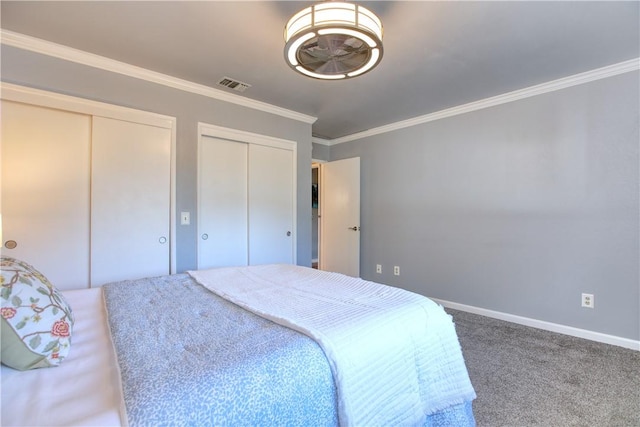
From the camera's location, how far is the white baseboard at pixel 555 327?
2.43 meters

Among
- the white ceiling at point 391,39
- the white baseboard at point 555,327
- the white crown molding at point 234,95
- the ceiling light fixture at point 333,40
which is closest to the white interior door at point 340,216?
the white crown molding at point 234,95

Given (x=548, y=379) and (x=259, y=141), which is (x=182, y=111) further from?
(x=548, y=379)

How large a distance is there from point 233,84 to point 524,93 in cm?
285

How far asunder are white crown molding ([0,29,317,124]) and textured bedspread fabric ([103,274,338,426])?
7.15ft

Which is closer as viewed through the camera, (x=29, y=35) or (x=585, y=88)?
(x=29, y=35)

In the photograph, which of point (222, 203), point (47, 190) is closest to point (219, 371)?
point (47, 190)

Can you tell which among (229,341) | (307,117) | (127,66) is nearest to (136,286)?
(229,341)

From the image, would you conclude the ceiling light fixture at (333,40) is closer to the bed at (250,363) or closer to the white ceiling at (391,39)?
the white ceiling at (391,39)

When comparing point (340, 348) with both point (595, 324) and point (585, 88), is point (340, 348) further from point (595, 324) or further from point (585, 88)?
point (585, 88)

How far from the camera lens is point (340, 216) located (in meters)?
4.56

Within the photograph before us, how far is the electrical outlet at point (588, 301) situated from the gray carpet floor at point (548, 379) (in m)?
0.30

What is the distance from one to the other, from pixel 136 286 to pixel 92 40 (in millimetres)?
Result: 1796

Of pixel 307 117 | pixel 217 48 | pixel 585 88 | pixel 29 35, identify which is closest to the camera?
pixel 29 35

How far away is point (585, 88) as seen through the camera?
261 centimetres
